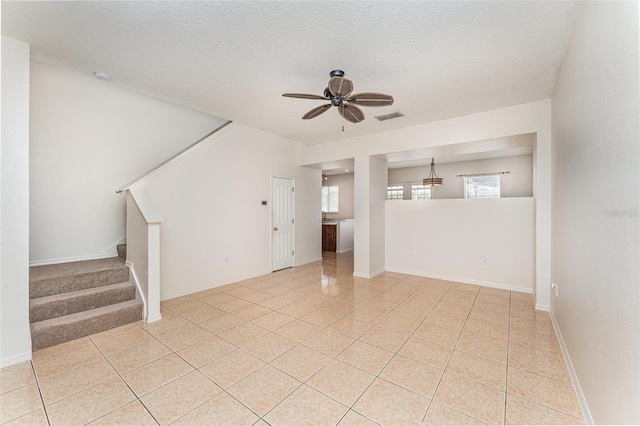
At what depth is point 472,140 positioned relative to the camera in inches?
165

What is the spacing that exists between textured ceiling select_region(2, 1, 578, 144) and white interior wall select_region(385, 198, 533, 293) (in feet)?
6.38

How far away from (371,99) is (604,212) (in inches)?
81.5

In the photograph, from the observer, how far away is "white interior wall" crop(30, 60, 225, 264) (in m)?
3.60

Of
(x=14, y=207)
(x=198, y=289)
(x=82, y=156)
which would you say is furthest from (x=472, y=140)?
(x=82, y=156)

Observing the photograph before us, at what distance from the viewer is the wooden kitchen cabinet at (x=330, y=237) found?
27.8 feet

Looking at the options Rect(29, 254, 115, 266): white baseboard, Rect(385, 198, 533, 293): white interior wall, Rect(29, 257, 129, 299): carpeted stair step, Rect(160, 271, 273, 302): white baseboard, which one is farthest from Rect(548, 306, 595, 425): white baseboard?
Rect(29, 254, 115, 266): white baseboard

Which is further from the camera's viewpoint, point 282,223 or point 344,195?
point 344,195

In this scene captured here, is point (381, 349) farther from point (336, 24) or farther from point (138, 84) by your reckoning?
point (138, 84)

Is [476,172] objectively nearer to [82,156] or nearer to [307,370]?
[307,370]

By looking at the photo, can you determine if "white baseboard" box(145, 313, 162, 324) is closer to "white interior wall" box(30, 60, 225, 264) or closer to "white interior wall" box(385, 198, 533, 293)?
"white interior wall" box(30, 60, 225, 264)

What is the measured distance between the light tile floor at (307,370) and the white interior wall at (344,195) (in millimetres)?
6586

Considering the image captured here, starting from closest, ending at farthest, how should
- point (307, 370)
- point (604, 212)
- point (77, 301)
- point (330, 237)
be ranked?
point (604, 212), point (307, 370), point (77, 301), point (330, 237)

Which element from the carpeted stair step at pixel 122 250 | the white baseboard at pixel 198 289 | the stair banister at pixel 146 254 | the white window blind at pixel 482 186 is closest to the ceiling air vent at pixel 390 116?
the stair banister at pixel 146 254

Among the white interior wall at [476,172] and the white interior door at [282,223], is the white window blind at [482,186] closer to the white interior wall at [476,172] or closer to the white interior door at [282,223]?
the white interior wall at [476,172]
